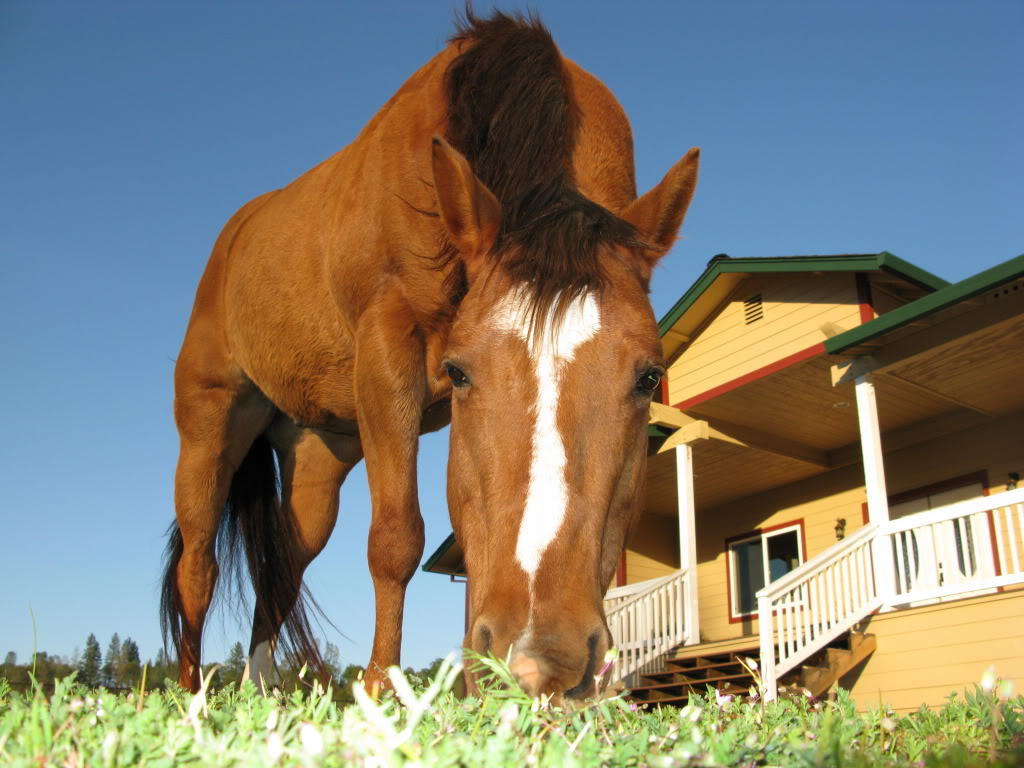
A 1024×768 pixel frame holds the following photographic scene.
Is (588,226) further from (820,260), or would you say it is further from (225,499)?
(820,260)

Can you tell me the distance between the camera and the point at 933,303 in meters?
9.24

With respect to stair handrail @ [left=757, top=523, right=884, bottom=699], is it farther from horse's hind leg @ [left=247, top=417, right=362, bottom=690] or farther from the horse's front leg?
the horse's front leg

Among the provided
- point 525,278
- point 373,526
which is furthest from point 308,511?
point 525,278

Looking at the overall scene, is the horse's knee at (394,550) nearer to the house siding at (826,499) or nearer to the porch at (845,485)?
the porch at (845,485)

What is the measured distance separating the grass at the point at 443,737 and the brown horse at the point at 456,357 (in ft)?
1.43

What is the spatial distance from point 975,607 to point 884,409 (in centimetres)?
413

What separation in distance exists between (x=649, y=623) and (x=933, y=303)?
6.02 metres

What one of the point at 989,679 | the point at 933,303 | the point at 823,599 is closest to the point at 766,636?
the point at 823,599

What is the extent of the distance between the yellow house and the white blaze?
6.45 metres

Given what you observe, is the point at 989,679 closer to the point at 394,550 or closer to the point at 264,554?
the point at 394,550

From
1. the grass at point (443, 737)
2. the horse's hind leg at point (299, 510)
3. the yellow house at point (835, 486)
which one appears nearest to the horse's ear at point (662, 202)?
the grass at point (443, 737)

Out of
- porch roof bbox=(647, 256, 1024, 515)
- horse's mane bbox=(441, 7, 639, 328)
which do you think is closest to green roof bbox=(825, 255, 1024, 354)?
porch roof bbox=(647, 256, 1024, 515)

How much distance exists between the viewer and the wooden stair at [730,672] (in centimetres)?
984

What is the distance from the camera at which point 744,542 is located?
15.8 meters
